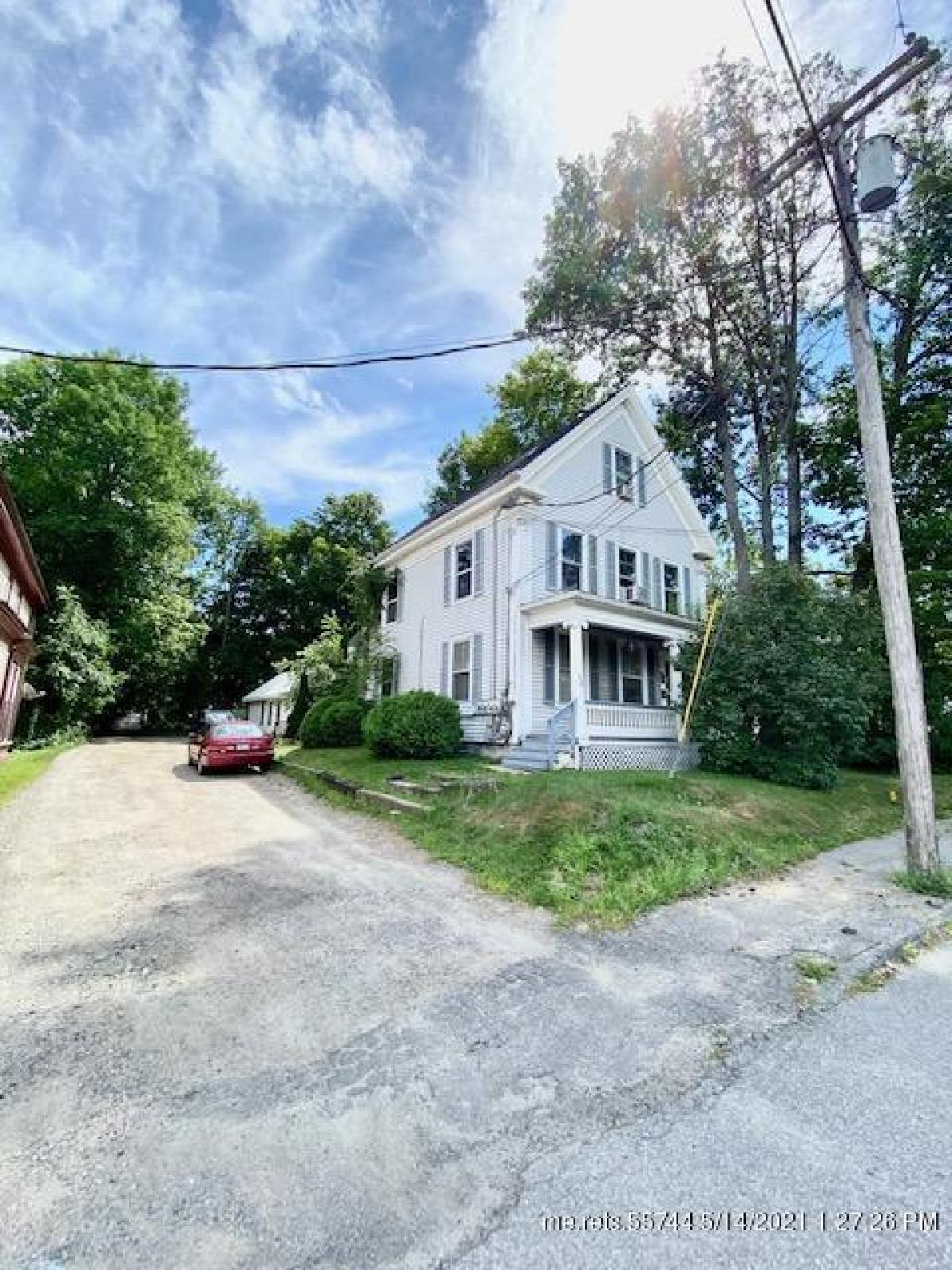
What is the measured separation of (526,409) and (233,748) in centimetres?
1931

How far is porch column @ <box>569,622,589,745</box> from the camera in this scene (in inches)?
479

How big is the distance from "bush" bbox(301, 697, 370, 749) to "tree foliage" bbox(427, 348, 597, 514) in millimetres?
12245

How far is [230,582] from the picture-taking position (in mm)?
42312

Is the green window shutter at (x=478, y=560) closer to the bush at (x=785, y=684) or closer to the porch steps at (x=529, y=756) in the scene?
the porch steps at (x=529, y=756)

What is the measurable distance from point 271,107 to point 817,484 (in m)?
18.9

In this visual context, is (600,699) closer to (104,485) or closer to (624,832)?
(624,832)

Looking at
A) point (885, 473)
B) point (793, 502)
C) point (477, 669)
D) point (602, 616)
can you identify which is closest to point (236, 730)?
point (477, 669)

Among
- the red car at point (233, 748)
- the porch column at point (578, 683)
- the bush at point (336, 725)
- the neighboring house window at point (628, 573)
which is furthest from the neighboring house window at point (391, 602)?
the porch column at point (578, 683)

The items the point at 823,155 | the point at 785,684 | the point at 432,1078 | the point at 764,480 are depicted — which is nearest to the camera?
the point at 432,1078

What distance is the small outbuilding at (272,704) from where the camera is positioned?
3066 cm

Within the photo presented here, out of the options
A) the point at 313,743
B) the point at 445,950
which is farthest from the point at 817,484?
the point at 445,950

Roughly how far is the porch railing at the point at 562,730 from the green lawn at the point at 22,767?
9421 millimetres

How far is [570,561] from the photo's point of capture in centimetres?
1499

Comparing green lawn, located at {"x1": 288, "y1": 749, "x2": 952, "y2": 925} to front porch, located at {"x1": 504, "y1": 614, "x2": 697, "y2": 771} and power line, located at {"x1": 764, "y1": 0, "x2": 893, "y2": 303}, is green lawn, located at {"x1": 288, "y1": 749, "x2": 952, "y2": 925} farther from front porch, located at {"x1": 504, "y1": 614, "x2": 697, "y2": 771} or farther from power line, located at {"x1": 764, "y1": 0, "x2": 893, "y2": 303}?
power line, located at {"x1": 764, "y1": 0, "x2": 893, "y2": 303}
